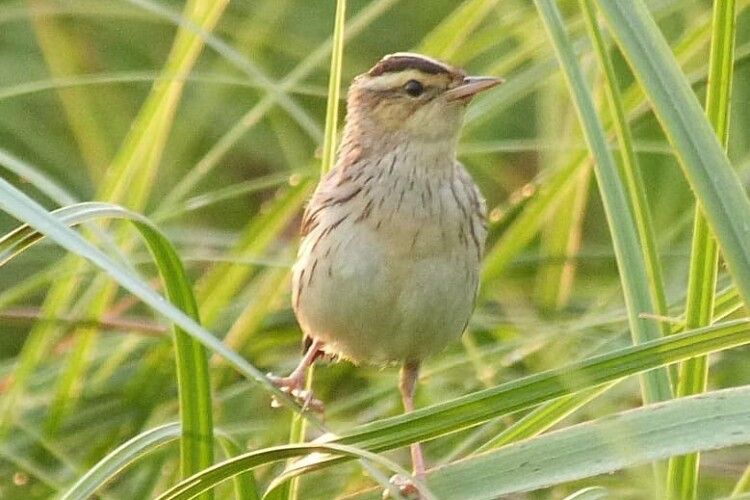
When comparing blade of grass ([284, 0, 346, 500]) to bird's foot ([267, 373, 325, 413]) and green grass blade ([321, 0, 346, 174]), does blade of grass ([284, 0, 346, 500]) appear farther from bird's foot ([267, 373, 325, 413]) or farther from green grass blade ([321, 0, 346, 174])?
bird's foot ([267, 373, 325, 413])

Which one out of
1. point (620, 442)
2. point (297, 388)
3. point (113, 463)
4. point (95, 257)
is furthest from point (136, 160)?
point (620, 442)

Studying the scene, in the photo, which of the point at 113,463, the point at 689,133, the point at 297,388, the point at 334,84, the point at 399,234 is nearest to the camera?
the point at 689,133

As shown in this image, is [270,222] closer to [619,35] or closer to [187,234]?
[187,234]

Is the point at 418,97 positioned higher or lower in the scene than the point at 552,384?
higher

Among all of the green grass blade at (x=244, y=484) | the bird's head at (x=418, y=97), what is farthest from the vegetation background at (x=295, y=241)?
the bird's head at (x=418, y=97)

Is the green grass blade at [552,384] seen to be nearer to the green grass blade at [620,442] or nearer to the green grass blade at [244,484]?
the green grass blade at [620,442]

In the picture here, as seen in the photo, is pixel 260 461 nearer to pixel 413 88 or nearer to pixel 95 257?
pixel 95 257

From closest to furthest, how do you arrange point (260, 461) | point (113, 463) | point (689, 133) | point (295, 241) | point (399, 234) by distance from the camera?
point (689, 133)
point (260, 461)
point (113, 463)
point (399, 234)
point (295, 241)

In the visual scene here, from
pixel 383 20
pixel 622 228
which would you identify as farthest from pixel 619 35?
pixel 383 20
